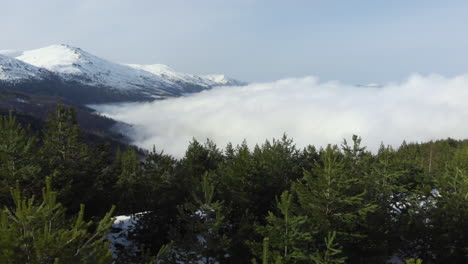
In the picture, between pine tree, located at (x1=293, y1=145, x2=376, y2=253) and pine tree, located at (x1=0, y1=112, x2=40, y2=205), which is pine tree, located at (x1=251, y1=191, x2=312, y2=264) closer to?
pine tree, located at (x1=293, y1=145, x2=376, y2=253)

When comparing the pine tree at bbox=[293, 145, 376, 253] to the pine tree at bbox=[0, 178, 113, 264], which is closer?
the pine tree at bbox=[0, 178, 113, 264]

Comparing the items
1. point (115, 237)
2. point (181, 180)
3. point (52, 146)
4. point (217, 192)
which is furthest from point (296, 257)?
point (52, 146)

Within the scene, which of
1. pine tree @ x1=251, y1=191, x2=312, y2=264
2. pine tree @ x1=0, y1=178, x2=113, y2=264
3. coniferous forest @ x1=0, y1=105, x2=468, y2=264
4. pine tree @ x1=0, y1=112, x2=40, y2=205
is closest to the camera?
pine tree @ x1=0, y1=178, x2=113, y2=264

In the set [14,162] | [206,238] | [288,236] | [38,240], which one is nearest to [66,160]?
[14,162]

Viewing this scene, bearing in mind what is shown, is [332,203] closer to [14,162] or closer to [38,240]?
[38,240]

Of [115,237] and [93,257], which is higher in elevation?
[93,257]

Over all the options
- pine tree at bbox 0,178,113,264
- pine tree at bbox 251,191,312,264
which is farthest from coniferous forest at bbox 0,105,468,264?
pine tree at bbox 0,178,113,264

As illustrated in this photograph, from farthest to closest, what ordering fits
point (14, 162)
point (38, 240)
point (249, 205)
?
point (249, 205)
point (14, 162)
point (38, 240)

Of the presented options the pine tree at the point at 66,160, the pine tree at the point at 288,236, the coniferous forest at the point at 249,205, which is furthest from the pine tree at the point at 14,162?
the pine tree at the point at 288,236

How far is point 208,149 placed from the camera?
123 ft

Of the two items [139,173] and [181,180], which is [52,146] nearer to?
[139,173]

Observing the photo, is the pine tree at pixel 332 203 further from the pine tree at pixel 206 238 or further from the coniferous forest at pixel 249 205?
the pine tree at pixel 206 238

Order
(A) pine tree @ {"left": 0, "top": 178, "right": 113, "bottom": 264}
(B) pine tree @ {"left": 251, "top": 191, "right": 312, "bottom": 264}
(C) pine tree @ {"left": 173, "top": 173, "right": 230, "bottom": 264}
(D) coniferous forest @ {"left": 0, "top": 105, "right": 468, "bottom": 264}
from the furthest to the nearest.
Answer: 1. (C) pine tree @ {"left": 173, "top": 173, "right": 230, "bottom": 264}
2. (D) coniferous forest @ {"left": 0, "top": 105, "right": 468, "bottom": 264}
3. (B) pine tree @ {"left": 251, "top": 191, "right": 312, "bottom": 264}
4. (A) pine tree @ {"left": 0, "top": 178, "right": 113, "bottom": 264}

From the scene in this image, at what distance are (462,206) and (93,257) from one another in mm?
23705
